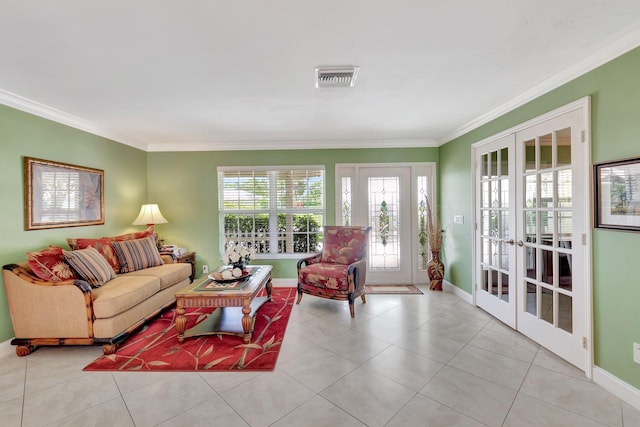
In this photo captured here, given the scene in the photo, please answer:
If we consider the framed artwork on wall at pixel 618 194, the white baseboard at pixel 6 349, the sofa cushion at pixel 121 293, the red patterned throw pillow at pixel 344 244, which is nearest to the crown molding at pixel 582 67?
the framed artwork on wall at pixel 618 194

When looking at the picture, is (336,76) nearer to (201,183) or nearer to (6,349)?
(201,183)

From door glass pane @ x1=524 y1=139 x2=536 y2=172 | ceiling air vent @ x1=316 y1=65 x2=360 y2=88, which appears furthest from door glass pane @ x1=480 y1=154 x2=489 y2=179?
ceiling air vent @ x1=316 y1=65 x2=360 y2=88

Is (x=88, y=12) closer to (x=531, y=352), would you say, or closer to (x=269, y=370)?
(x=269, y=370)

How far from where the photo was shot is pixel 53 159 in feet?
9.95

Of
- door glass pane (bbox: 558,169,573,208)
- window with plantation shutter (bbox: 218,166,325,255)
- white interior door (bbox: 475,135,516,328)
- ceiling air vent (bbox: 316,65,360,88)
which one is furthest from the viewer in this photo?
window with plantation shutter (bbox: 218,166,325,255)

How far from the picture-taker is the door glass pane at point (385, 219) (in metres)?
4.60

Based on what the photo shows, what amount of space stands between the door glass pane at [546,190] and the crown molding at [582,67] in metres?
0.77

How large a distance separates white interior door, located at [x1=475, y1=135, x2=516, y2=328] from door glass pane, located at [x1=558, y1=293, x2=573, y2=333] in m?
0.50

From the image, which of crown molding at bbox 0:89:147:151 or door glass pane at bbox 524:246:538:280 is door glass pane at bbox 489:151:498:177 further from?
crown molding at bbox 0:89:147:151

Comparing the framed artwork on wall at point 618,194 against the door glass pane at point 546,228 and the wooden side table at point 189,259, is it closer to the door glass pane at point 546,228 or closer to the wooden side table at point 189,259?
the door glass pane at point 546,228

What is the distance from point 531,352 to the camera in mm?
2453

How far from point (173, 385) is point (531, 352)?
3085 millimetres

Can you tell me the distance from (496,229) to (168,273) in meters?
4.10

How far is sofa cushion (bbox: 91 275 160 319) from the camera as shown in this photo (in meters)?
2.48
